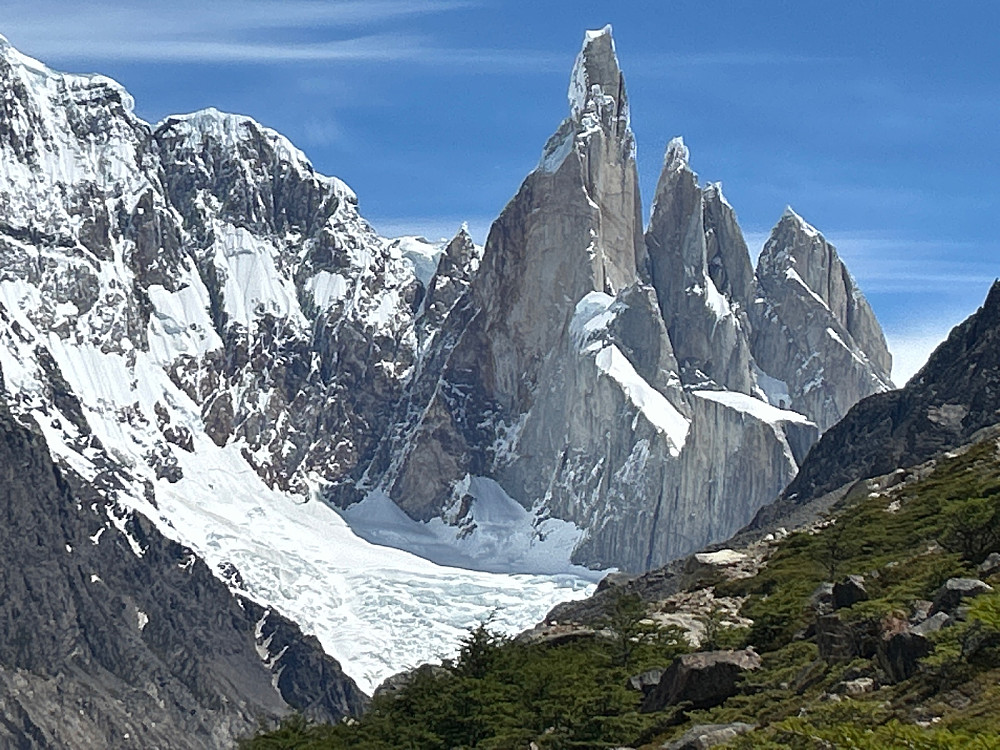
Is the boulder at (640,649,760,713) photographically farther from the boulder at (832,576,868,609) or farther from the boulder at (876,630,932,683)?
the boulder at (876,630,932,683)

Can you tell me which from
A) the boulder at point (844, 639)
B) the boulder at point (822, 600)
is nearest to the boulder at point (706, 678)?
the boulder at point (844, 639)

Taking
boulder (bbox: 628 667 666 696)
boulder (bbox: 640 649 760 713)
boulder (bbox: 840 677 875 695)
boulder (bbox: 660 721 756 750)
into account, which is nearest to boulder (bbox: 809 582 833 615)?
boulder (bbox: 640 649 760 713)

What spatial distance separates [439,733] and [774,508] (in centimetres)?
9448

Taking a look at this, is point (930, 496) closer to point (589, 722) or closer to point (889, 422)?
point (589, 722)

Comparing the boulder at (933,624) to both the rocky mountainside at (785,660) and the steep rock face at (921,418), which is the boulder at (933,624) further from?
the steep rock face at (921,418)

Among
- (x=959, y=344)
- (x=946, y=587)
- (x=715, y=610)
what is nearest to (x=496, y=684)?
(x=715, y=610)

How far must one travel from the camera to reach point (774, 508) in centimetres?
13688

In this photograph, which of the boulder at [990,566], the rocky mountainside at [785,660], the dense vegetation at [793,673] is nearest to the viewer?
the dense vegetation at [793,673]

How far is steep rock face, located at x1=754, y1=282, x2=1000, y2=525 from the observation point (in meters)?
109

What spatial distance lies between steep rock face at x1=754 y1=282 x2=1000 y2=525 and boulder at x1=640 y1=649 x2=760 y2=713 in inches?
2506

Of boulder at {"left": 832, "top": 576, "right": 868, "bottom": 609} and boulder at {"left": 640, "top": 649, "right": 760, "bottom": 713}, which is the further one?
boulder at {"left": 832, "top": 576, "right": 868, "bottom": 609}

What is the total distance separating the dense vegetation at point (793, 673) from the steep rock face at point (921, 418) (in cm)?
4855

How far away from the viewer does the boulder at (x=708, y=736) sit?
30.9m

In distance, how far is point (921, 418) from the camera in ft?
376
